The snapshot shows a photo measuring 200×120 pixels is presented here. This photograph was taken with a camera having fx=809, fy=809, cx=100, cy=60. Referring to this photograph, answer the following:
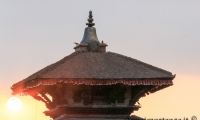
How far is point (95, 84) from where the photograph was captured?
31.3 meters

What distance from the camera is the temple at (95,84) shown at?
1238 inches

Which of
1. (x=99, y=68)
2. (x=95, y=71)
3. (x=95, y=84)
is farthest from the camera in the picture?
(x=99, y=68)

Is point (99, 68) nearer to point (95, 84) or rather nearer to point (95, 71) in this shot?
point (95, 71)

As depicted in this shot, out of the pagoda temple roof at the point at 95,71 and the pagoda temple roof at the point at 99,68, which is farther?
the pagoda temple roof at the point at 99,68

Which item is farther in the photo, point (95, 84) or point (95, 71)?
point (95, 71)

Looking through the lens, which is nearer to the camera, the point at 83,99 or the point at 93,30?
the point at 83,99

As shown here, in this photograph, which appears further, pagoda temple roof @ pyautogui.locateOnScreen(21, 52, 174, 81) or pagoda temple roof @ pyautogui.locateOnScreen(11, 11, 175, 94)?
pagoda temple roof @ pyautogui.locateOnScreen(21, 52, 174, 81)

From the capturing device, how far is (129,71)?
32.3m

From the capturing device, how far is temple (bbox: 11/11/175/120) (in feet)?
103

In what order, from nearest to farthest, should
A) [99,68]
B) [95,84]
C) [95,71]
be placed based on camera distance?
[95,84] < [95,71] < [99,68]

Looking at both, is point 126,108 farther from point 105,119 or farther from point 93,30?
point 93,30

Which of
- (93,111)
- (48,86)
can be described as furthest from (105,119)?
(48,86)

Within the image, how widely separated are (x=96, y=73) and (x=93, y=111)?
1.56 metres

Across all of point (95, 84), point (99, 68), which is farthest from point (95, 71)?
point (95, 84)
